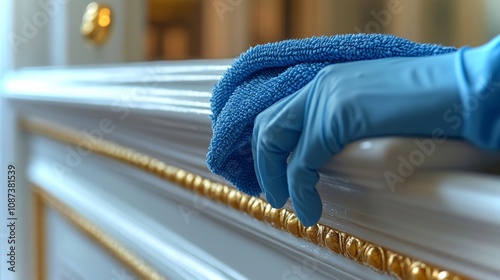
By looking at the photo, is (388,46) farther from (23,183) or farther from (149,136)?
(23,183)

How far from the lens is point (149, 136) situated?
54 centimetres

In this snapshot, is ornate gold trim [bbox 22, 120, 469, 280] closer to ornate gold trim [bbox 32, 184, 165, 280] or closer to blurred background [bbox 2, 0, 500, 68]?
ornate gold trim [bbox 32, 184, 165, 280]

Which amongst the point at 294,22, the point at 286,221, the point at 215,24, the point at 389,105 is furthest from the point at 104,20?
the point at 389,105

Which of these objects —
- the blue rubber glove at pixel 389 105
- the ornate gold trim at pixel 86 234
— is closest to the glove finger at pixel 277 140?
the blue rubber glove at pixel 389 105

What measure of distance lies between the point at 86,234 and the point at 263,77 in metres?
0.47

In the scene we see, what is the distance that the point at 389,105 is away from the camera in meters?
0.22

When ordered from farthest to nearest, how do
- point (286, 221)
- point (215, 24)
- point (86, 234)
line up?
point (215, 24)
point (86, 234)
point (286, 221)

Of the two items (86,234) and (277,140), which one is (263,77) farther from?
(86,234)

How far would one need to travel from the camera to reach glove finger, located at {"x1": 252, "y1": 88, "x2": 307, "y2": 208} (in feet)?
0.84

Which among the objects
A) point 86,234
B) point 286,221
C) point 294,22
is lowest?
point 86,234

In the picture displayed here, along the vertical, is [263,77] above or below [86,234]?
above

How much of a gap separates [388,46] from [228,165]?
0.33 feet

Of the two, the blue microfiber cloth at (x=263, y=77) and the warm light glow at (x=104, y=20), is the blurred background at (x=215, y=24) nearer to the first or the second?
the warm light glow at (x=104, y=20)

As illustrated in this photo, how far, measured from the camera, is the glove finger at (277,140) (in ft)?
0.84
